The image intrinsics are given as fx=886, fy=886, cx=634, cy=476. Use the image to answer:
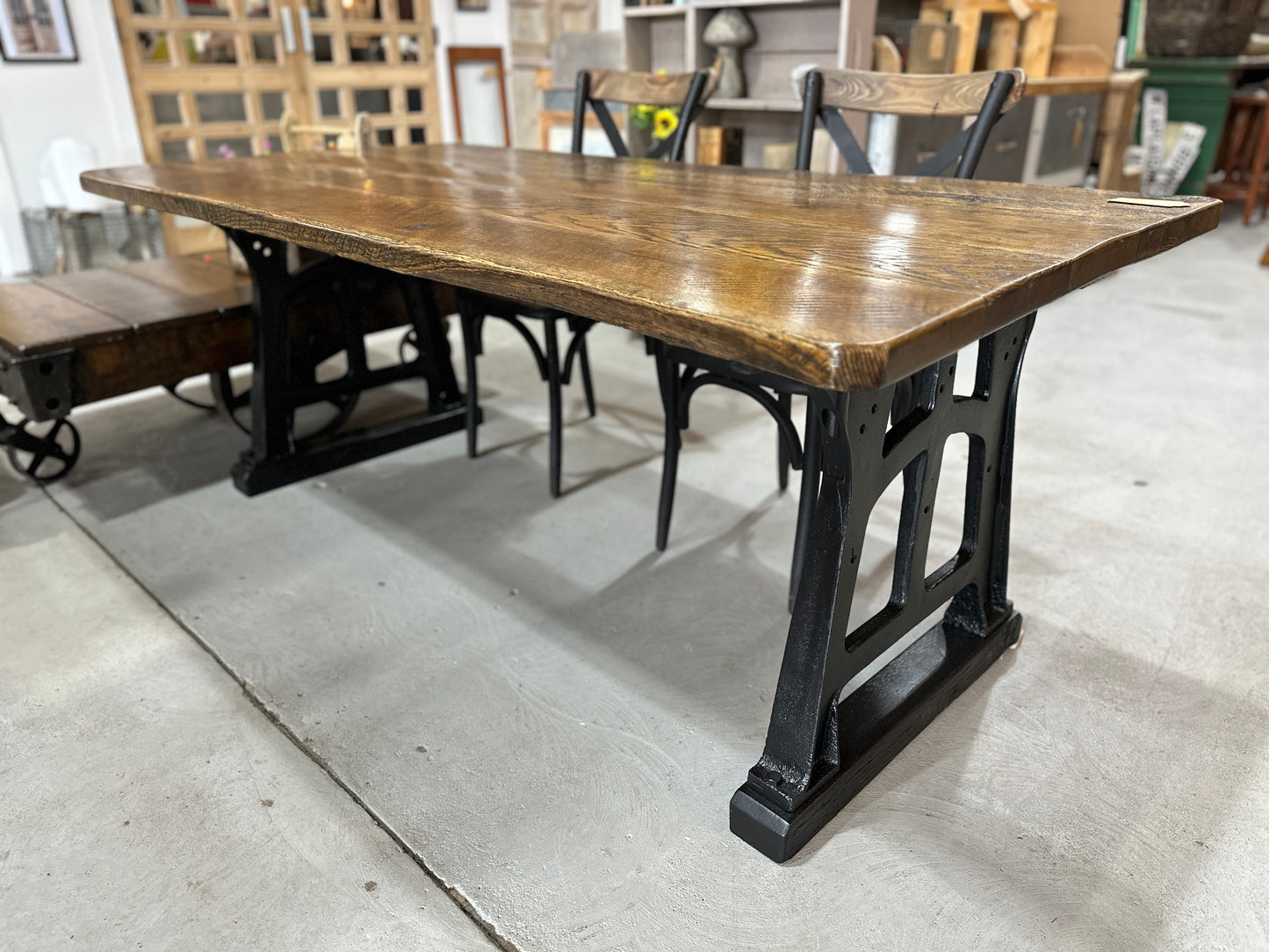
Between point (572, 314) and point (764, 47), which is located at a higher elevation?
point (764, 47)

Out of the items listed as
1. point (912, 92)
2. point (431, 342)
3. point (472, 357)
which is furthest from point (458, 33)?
point (912, 92)

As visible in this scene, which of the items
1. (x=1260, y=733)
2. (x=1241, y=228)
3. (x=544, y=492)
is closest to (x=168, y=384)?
(x=544, y=492)

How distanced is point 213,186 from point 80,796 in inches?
49.2

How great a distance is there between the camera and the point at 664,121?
11.4 ft

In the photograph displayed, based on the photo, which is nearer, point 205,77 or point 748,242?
point 748,242

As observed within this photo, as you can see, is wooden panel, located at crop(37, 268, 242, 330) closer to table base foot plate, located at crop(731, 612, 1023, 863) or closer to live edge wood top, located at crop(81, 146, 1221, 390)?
live edge wood top, located at crop(81, 146, 1221, 390)

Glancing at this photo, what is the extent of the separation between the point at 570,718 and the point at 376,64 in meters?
5.29

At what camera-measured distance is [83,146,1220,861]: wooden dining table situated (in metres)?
0.90

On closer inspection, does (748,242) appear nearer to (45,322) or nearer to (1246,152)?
(45,322)

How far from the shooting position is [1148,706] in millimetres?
1523

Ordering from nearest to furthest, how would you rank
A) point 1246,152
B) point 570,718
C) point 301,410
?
point 570,718 < point 301,410 < point 1246,152

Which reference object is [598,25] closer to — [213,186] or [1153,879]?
[213,186]

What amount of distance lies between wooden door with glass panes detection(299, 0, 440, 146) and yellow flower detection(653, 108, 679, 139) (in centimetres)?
281

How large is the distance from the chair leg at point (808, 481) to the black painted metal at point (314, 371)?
1.32 meters
